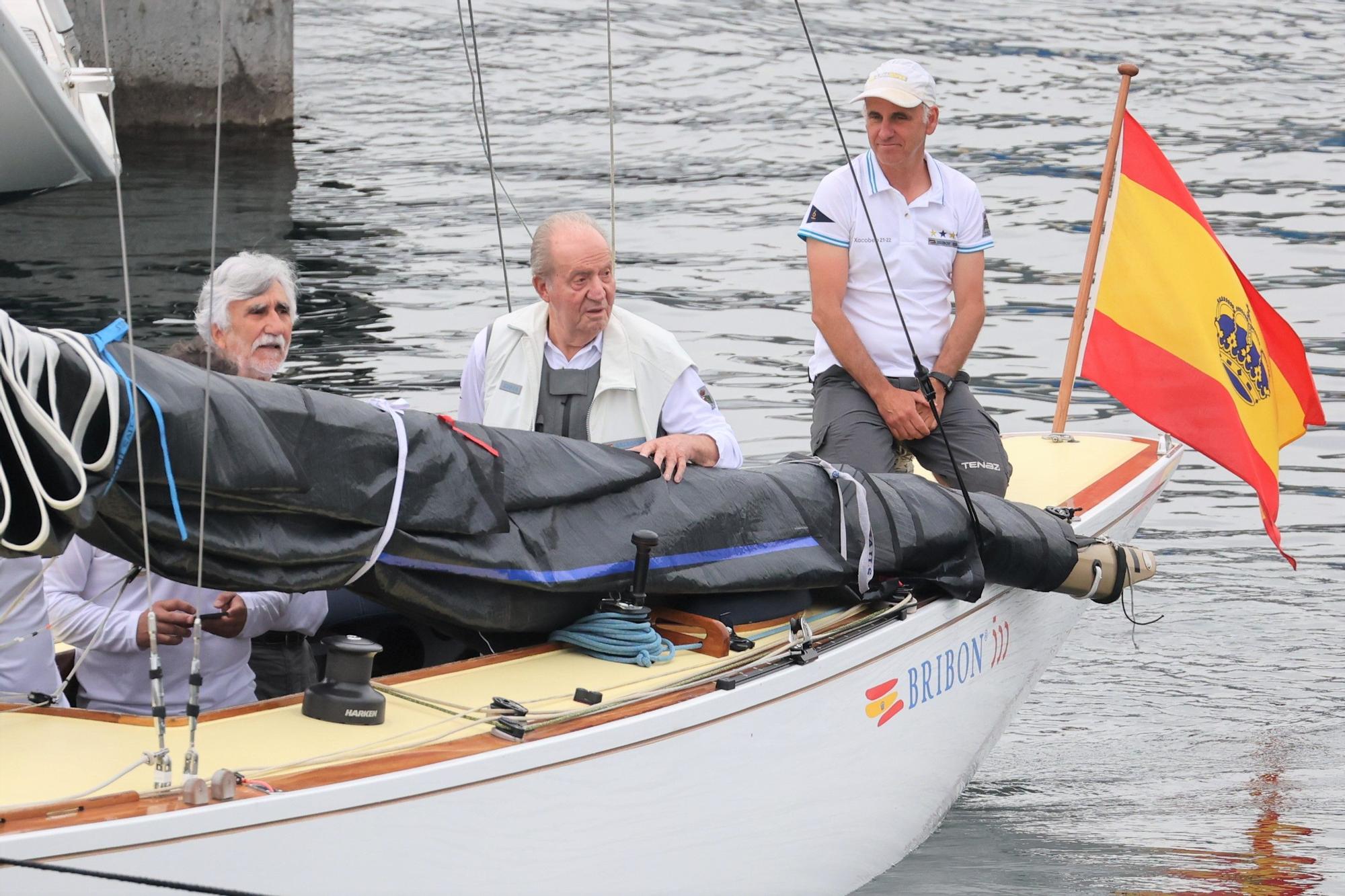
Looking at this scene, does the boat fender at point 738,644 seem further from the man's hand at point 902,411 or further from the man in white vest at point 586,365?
the man's hand at point 902,411

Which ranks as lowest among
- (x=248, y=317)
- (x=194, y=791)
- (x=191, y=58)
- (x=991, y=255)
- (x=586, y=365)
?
(x=194, y=791)

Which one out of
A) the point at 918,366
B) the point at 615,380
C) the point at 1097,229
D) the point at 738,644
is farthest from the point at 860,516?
the point at 1097,229

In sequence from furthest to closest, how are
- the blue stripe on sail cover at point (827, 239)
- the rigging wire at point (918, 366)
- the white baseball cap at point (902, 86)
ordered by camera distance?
the blue stripe on sail cover at point (827, 239) → the white baseball cap at point (902, 86) → the rigging wire at point (918, 366)

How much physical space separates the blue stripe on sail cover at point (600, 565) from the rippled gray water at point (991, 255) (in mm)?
905

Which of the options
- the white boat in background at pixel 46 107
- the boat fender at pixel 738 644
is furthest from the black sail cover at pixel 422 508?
the white boat in background at pixel 46 107

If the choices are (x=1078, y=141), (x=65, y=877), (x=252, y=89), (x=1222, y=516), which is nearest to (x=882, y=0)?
(x=1078, y=141)

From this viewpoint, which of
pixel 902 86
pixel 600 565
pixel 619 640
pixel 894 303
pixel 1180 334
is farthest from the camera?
pixel 1180 334

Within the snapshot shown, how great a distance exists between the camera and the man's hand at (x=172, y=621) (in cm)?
331

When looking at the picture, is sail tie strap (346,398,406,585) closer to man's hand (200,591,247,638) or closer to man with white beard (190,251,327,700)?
man's hand (200,591,247,638)

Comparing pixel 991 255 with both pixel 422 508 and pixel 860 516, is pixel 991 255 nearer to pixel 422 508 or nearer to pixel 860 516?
pixel 860 516

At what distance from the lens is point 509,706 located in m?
3.32

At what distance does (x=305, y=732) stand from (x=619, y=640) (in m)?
0.75

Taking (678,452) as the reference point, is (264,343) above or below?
above

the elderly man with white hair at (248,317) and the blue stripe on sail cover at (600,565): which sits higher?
the elderly man with white hair at (248,317)
